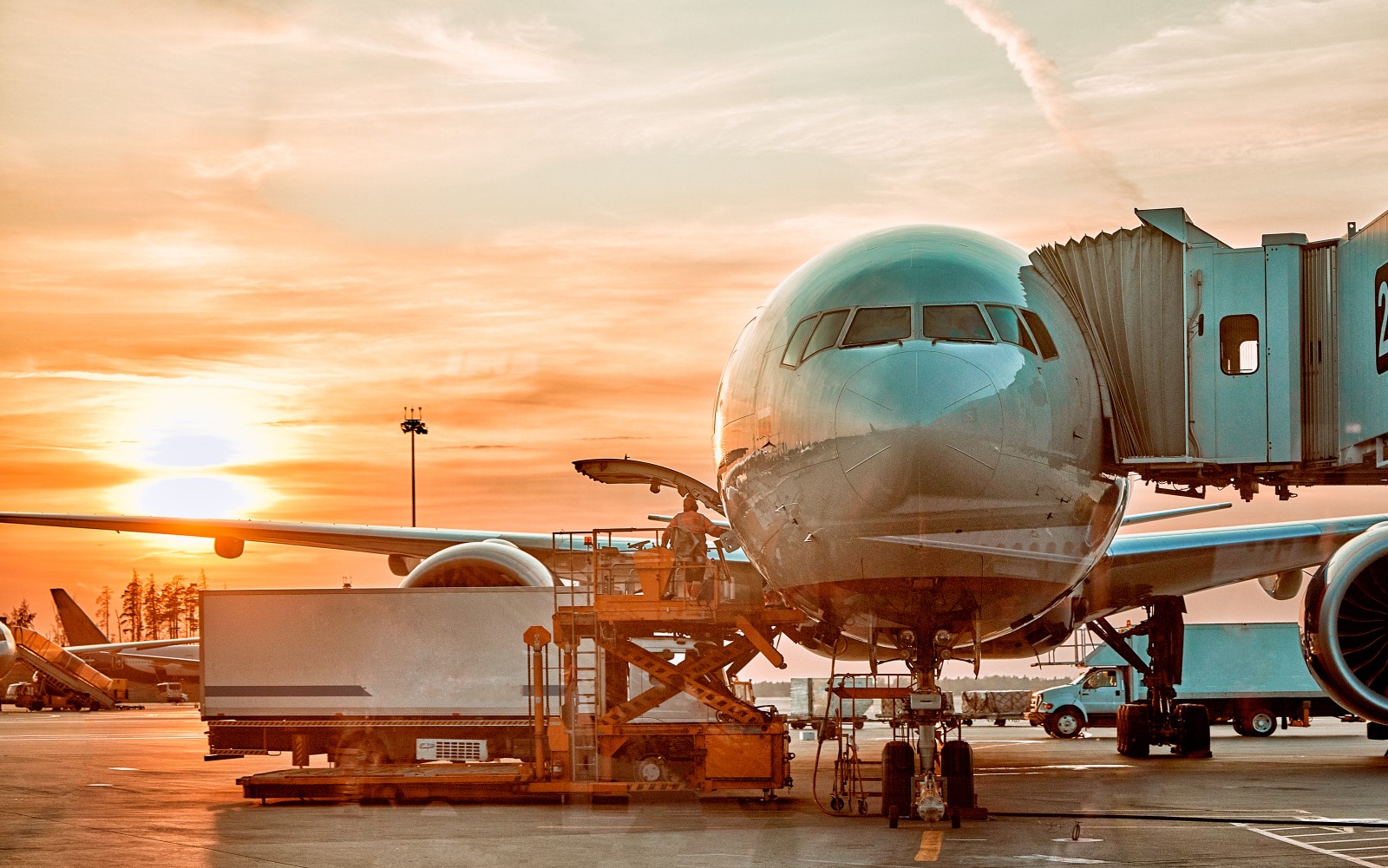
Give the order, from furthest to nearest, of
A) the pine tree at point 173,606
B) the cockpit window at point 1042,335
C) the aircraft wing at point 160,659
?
1. the pine tree at point 173,606
2. the aircraft wing at point 160,659
3. the cockpit window at point 1042,335

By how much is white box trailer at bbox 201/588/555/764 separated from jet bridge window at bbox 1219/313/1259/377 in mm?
8640

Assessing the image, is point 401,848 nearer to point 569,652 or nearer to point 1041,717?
point 569,652

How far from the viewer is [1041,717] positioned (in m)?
34.3

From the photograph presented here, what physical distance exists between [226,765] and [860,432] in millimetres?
16160

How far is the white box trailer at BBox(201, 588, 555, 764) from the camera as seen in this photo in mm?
18953

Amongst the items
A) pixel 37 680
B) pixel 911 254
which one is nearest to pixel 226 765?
pixel 911 254

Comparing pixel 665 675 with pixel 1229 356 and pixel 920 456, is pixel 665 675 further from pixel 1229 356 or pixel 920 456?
pixel 1229 356

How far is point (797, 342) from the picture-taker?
1225 centimetres

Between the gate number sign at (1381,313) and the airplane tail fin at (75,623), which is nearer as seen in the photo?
the gate number sign at (1381,313)

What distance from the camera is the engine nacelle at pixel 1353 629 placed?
16.0 meters

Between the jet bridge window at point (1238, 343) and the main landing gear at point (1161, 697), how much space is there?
8374 mm

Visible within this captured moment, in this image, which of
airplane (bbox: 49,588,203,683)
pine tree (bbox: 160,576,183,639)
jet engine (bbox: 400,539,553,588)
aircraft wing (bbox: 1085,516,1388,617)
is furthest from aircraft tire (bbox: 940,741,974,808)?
pine tree (bbox: 160,576,183,639)

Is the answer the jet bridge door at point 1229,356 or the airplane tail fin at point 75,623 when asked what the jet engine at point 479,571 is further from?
the airplane tail fin at point 75,623

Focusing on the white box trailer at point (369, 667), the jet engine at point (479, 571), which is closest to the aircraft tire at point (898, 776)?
the white box trailer at point (369, 667)
